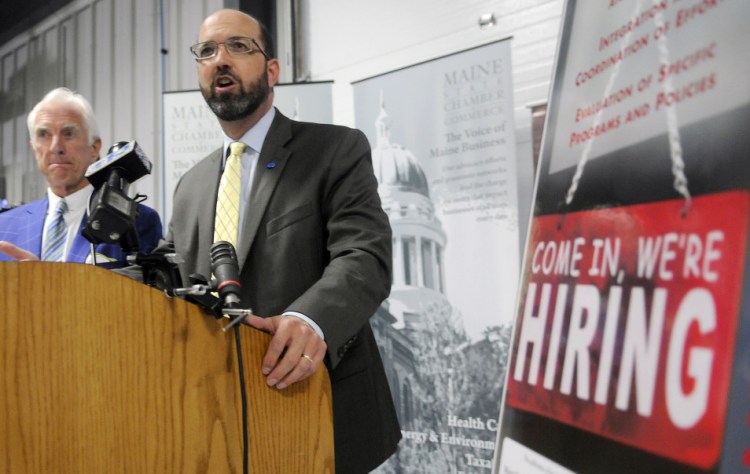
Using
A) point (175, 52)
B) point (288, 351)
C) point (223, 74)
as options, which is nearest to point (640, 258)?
point (288, 351)

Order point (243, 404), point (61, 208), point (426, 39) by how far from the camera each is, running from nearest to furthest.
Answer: point (243, 404) → point (61, 208) → point (426, 39)

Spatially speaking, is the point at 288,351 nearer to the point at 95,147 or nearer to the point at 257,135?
the point at 257,135

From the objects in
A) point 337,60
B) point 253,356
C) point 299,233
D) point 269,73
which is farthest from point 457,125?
point 253,356

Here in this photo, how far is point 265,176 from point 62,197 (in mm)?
1003

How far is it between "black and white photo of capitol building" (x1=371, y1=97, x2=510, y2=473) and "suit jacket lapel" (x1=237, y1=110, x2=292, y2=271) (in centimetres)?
181

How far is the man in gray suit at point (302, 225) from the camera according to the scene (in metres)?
1.24

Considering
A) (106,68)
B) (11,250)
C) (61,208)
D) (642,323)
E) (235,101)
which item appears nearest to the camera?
(642,323)

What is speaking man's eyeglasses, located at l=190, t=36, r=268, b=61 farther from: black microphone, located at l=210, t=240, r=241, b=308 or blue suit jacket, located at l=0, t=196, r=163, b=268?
black microphone, located at l=210, t=240, r=241, b=308

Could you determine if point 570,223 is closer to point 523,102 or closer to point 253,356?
point 253,356

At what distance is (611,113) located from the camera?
0.77m

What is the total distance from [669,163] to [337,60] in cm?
385

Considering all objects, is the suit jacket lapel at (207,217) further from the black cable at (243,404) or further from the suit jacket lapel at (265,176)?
the black cable at (243,404)

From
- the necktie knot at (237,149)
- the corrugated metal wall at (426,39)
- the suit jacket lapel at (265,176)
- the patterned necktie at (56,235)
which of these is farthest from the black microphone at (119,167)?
the corrugated metal wall at (426,39)

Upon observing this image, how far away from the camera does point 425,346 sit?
3.26 meters
